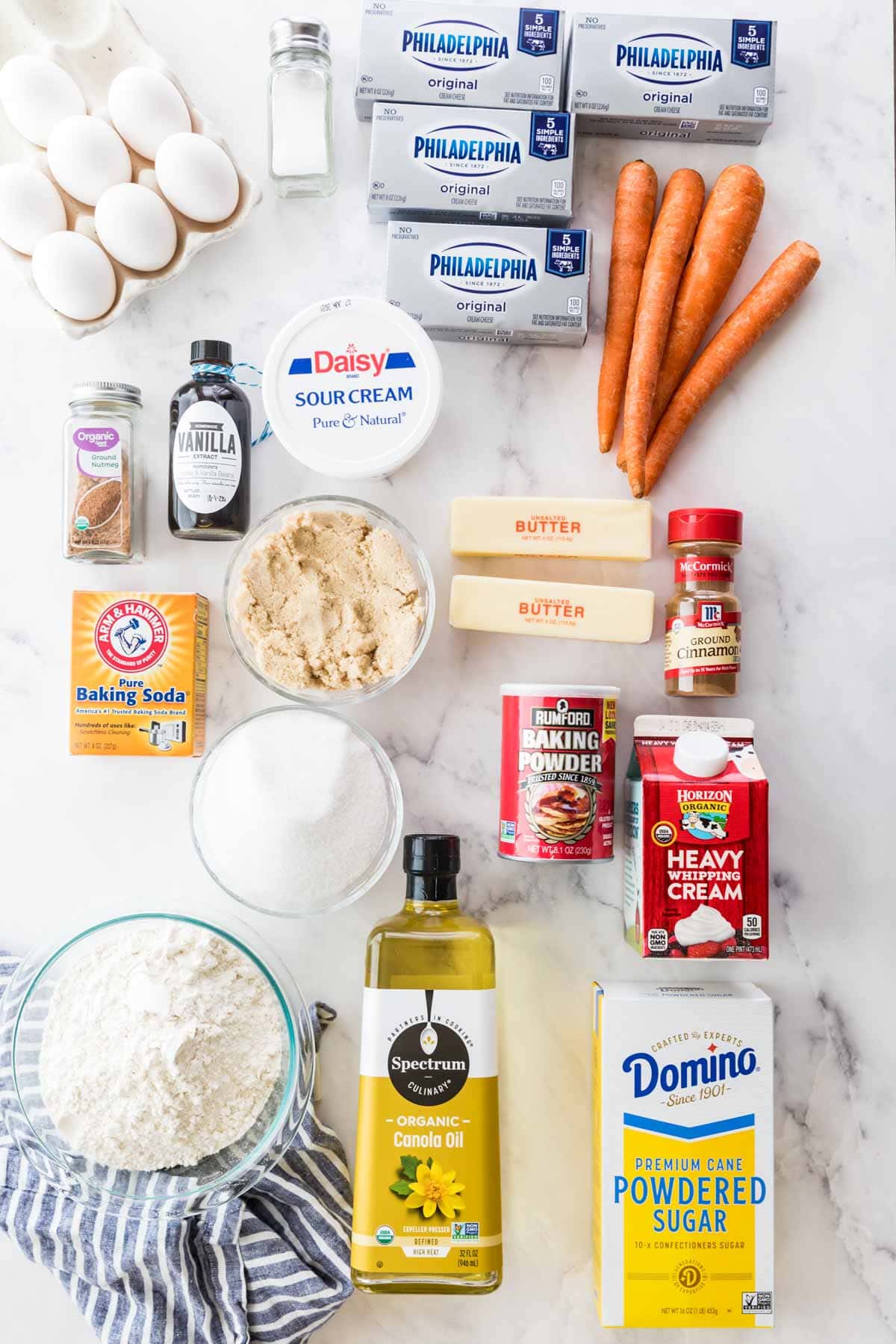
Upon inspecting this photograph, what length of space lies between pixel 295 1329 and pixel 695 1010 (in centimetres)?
55

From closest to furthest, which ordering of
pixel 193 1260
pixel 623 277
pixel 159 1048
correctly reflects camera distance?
pixel 159 1048
pixel 193 1260
pixel 623 277

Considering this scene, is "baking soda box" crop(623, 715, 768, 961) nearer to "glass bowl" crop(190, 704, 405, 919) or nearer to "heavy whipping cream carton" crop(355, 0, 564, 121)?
"glass bowl" crop(190, 704, 405, 919)

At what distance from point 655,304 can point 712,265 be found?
0.09m

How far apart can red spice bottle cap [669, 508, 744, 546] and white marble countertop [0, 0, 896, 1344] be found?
0.08 m

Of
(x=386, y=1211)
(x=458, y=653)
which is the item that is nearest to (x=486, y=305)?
(x=458, y=653)

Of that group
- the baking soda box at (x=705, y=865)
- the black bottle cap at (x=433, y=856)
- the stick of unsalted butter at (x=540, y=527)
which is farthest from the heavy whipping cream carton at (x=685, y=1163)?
the stick of unsalted butter at (x=540, y=527)

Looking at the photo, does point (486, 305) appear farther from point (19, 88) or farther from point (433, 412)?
point (19, 88)

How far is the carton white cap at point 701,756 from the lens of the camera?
987mm

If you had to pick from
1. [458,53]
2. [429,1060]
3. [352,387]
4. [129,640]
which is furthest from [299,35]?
[429,1060]

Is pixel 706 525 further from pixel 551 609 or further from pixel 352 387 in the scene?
pixel 352 387

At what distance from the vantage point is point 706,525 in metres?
1.08

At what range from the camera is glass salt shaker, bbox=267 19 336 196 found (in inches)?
44.5

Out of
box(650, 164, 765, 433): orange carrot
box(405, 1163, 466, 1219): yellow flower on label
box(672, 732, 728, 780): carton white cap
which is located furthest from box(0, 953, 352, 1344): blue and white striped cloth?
box(650, 164, 765, 433): orange carrot

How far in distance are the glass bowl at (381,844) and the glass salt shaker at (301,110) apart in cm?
63
